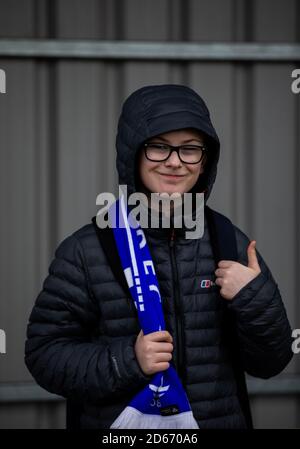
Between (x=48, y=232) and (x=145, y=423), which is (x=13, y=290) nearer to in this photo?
(x=48, y=232)

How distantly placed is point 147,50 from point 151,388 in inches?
66.8

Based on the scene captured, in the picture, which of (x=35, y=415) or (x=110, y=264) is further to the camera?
(x=35, y=415)

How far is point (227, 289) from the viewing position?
5.43 ft

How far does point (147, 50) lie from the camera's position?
111 inches

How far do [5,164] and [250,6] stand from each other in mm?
1356

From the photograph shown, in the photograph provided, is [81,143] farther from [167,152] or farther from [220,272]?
[220,272]

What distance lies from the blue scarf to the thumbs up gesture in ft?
0.57

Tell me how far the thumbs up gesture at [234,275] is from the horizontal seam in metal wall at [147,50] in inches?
55.9

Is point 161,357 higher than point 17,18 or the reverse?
the reverse

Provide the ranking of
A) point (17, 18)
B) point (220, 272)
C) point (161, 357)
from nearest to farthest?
point (161, 357), point (220, 272), point (17, 18)

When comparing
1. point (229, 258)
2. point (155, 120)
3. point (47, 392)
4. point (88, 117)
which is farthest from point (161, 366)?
point (88, 117)

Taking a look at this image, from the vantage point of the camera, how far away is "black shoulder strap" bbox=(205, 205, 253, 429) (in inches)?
69.8

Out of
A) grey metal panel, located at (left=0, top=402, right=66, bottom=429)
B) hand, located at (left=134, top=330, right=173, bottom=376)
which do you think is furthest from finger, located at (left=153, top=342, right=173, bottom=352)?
grey metal panel, located at (left=0, top=402, right=66, bottom=429)

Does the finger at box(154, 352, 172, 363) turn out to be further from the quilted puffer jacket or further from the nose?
the nose
